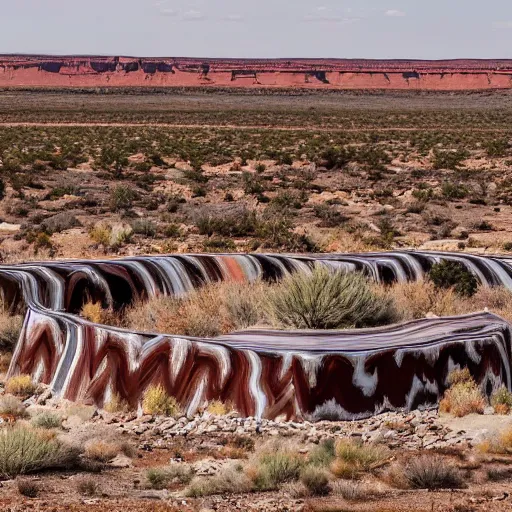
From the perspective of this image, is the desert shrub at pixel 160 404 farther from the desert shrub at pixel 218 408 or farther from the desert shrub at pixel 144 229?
the desert shrub at pixel 144 229

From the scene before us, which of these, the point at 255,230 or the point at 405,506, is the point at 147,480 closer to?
the point at 405,506

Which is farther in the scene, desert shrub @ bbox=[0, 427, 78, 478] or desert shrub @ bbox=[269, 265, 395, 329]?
desert shrub @ bbox=[269, 265, 395, 329]

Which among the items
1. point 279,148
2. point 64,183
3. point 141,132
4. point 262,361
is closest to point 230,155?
point 279,148

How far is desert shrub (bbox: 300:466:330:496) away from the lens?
693 cm

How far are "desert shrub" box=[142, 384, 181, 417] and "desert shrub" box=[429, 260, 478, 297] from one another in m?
4.69

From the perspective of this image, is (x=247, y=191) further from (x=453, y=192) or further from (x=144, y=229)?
(x=144, y=229)

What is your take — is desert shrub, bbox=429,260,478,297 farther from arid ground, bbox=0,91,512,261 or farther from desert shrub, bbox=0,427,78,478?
desert shrub, bbox=0,427,78,478

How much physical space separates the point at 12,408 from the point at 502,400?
4.15 meters

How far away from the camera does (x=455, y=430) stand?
8.55m

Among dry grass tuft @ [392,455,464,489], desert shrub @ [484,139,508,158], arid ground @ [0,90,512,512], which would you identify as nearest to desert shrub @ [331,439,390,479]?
arid ground @ [0,90,512,512]

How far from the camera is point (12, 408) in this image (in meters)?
9.16

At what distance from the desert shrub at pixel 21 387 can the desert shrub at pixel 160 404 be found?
1325mm

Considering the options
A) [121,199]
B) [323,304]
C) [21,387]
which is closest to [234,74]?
[121,199]

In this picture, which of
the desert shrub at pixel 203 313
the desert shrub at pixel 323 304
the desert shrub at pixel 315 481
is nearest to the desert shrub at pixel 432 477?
the desert shrub at pixel 315 481
